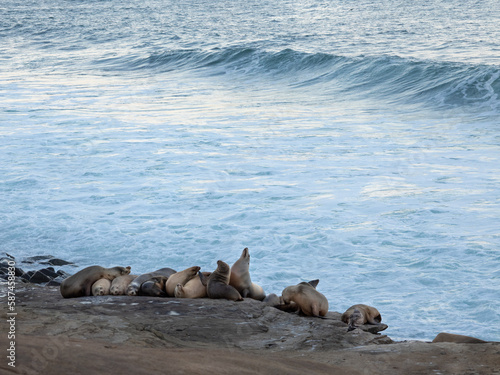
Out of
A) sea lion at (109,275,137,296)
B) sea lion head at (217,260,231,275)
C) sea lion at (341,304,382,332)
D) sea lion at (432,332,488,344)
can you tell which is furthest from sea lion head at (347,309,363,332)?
sea lion at (109,275,137,296)

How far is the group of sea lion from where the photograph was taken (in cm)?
495

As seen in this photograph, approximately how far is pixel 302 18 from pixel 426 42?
13.5 m

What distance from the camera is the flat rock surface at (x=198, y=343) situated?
2.97 m

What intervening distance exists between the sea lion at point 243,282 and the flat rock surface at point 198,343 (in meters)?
0.24

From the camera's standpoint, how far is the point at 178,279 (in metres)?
5.36

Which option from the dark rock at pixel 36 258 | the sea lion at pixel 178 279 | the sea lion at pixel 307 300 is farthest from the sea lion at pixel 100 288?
the dark rock at pixel 36 258

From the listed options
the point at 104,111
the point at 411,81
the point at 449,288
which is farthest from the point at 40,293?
the point at 411,81

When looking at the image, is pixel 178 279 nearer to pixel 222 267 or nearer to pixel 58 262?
pixel 222 267

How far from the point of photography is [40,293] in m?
5.35

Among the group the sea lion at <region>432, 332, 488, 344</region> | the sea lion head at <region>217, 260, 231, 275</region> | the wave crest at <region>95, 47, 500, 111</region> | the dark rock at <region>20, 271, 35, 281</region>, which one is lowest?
the sea lion at <region>432, 332, 488, 344</region>

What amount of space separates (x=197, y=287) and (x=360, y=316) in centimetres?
145

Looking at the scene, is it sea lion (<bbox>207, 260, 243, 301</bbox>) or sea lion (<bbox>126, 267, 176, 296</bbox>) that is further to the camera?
sea lion (<bbox>126, 267, 176, 296</bbox>)

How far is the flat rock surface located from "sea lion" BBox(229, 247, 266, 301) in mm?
242

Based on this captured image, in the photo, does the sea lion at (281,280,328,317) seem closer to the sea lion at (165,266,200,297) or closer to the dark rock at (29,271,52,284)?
the sea lion at (165,266,200,297)
